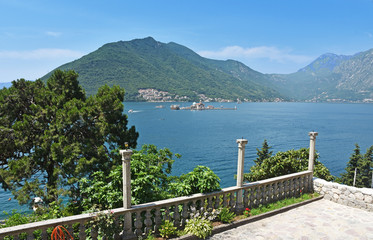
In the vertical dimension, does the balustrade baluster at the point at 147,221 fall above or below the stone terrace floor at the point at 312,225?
above

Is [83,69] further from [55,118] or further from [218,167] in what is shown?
[55,118]

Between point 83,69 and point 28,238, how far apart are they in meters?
193

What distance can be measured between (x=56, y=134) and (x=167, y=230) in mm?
7938

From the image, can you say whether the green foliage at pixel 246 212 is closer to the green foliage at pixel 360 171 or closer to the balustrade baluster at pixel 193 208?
the balustrade baluster at pixel 193 208

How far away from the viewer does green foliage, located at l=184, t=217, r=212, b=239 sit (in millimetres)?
6504

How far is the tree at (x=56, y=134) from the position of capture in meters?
11.3

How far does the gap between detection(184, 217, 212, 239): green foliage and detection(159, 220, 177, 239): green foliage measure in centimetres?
38

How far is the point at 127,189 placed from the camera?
19.7 feet

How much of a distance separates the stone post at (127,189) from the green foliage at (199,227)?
4.82 feet

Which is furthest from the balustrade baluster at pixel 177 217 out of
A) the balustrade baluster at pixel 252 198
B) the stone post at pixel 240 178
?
the balustrade baluster at pixel 252 198

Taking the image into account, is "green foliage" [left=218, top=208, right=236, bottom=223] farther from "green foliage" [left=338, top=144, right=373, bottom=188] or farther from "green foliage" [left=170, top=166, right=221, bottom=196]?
"green foliage" [left=338, top=144, right=373, bottom=188]

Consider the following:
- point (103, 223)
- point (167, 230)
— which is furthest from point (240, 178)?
point (103, 223)

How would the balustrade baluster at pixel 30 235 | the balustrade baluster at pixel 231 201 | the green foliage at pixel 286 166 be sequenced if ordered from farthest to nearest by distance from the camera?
the green foliage at pixel 286 166, the balustrade baluster at pixel 231 201, the balustrade baluster at pixel 30 235

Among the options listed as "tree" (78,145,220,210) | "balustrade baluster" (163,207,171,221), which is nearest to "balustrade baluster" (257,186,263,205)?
"tree" (78,145,220,210)
